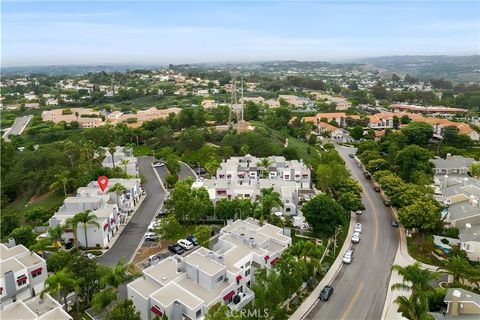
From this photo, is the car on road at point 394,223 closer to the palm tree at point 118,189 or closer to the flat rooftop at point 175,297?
the flat rooftop at point 175,297

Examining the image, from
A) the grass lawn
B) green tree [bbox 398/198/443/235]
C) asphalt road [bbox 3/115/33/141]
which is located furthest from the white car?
asphalt road [bbox 3/115/33/141]

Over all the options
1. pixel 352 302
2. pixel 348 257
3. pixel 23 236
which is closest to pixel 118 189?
pixel 23 236

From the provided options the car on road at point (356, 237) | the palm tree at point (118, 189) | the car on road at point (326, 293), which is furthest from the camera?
the palm tree at point (118, 189)

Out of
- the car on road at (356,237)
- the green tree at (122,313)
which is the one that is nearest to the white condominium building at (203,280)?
the green tree at (122,313)

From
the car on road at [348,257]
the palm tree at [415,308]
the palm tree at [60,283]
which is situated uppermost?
the palm tree at [60,283]

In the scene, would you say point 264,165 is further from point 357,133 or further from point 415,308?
point 357,133

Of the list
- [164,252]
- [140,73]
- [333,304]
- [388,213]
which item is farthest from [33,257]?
[140,73]

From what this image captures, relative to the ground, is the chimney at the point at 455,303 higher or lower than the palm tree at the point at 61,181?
lower

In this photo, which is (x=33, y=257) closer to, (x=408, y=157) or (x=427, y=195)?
(x=427, y=195)
